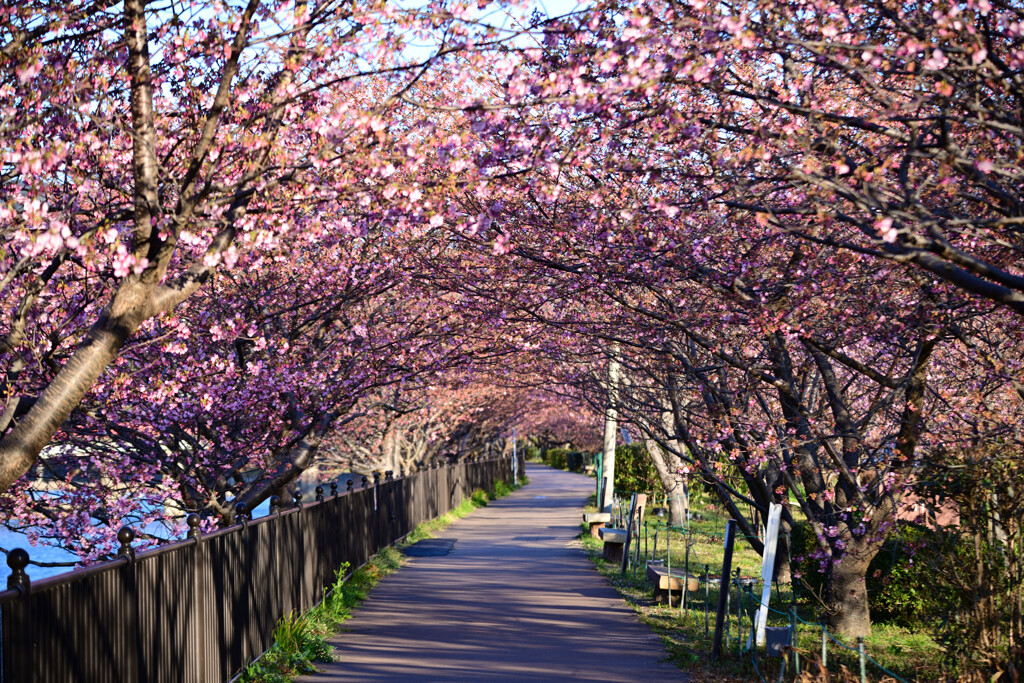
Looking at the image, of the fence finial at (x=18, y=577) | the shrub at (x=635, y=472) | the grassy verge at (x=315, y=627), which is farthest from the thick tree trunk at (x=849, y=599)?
the shrub at (x=635, y=472)

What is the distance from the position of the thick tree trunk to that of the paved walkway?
2189mm

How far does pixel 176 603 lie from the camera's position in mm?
7695

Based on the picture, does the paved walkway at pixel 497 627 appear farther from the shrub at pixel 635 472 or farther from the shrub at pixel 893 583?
the shrub at pixel 635 472

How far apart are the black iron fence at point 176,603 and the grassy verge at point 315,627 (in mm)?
150

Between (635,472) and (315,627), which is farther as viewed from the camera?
(635,472)

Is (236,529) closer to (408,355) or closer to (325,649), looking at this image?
(325,649)

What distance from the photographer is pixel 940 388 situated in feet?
47.5

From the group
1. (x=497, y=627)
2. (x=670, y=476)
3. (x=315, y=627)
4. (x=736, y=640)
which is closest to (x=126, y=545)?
(x=315, y=627)

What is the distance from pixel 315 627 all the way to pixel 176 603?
4.59 metres

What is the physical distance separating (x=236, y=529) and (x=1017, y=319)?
7.40m

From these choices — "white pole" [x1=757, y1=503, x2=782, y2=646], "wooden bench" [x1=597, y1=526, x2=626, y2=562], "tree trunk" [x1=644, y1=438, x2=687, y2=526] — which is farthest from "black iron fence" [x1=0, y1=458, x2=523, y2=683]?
"tree trunk" [x1=644, y1=438, x2=687, y2=526]

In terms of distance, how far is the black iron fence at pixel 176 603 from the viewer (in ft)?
17.8

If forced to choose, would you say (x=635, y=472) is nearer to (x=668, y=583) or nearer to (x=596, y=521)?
(x=596, y=521)

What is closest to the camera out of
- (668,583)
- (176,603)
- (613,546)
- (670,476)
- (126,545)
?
(126,545)
